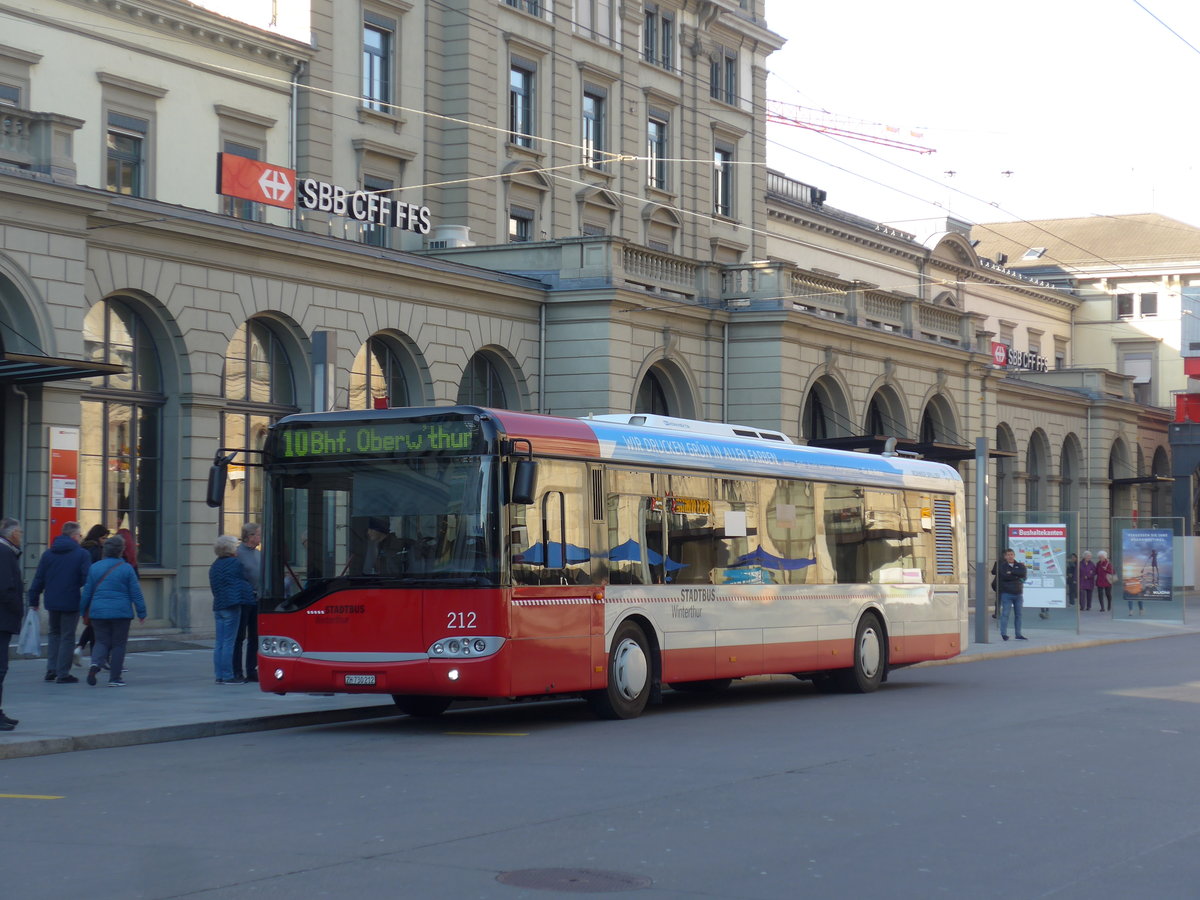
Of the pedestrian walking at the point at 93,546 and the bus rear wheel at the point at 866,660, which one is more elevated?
the pedestrian walking at the point at 93,546

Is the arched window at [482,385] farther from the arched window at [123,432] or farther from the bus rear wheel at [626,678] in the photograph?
the bus rear wheel at [626,678]

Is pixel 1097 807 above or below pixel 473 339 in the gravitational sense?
below

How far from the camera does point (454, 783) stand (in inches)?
455

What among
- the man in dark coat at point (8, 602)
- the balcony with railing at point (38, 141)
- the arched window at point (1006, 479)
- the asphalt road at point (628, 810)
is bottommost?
the asphalt road at point (628, 810)

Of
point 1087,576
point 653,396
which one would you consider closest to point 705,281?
point 653,396

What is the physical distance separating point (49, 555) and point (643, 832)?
39.6 feet

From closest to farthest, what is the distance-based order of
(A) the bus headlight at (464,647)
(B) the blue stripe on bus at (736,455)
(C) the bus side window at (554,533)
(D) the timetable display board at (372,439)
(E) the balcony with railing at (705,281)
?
(A) the bus headlight at (464,647) < (D) the timetable display board at (372,439) < (C) the bus side window at (554,533) < (B) the blue stripe on bus at (736,455) < (E) the balcony with railing at (705,281)

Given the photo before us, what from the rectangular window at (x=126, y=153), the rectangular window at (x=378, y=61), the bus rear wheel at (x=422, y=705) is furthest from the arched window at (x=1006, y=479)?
the bus rear wheel at (x=422, y=705)

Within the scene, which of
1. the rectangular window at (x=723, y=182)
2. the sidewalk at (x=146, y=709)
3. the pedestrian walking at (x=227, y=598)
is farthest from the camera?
the rectangular window at (x=723, y=182)

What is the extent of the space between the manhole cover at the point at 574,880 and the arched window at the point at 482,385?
78.6ft

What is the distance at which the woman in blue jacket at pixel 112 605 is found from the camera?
18.5 metres

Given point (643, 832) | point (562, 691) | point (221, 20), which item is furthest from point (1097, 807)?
point (221, 20)

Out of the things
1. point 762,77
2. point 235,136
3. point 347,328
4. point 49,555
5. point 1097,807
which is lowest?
point 1097,807

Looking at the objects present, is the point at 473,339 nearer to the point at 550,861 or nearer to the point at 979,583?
the point at 979,583
